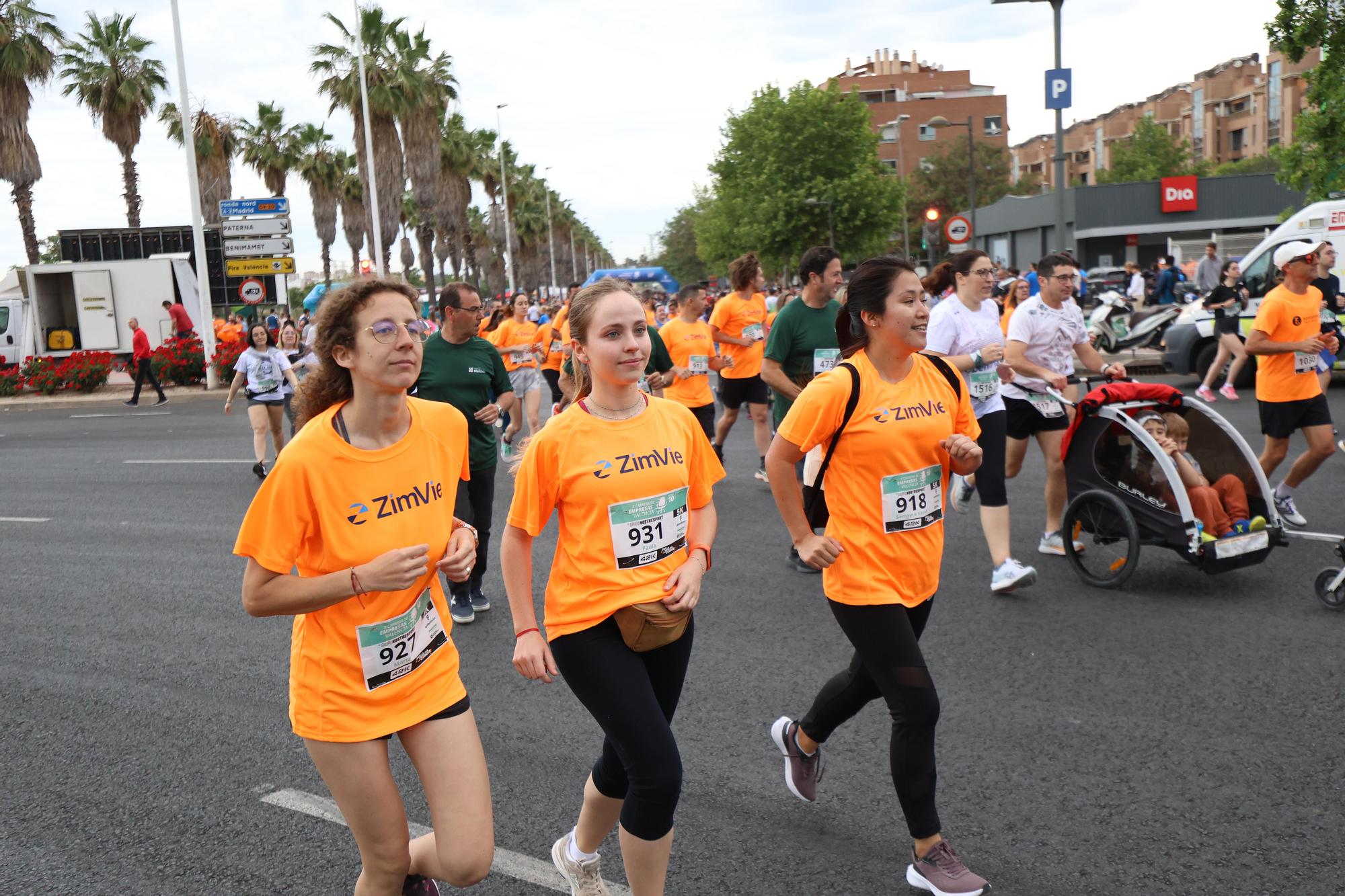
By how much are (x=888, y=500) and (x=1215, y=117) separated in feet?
339

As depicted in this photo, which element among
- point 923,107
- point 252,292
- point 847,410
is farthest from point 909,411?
point 923,107

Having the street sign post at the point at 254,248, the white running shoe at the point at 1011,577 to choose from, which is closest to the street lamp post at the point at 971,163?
the street sign post at the point at 254,248

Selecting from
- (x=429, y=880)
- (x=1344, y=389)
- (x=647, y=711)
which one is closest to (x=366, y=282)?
(x=647, y=711)

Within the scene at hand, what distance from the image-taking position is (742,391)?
10.4 metres

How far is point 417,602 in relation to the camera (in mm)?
Result: 2832

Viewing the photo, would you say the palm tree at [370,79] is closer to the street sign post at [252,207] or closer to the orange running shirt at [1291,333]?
the street sign post at [252,207]

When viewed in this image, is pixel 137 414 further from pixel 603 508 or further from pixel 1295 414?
pixel 603 508

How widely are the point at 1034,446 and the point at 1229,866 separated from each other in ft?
30.2

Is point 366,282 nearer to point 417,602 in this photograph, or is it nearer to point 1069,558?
point 417,602

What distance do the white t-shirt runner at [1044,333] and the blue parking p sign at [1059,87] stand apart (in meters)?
10.2

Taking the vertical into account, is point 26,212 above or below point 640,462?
above

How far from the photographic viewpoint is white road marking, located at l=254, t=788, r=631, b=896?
355cm

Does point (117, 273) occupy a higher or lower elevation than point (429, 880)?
higher

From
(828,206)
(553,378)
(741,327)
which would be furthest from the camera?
(828,206)
